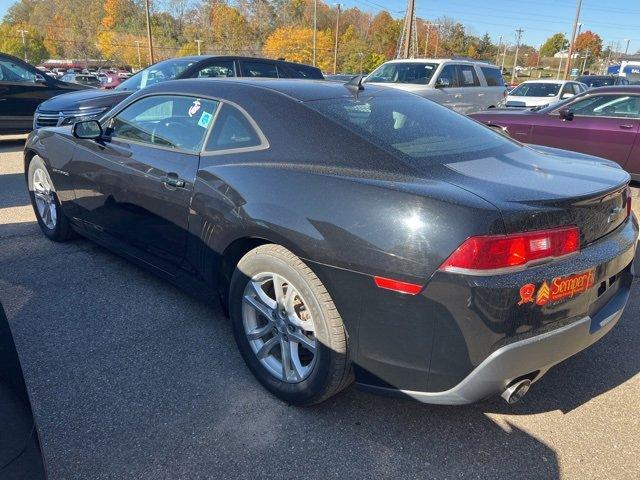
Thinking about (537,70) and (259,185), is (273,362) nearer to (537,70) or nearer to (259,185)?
(259,185)

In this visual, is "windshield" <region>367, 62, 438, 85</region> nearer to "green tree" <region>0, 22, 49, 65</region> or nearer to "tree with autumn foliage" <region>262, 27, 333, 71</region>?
"tree with autumn foliage" <region>262, 27, 333, 71</region>

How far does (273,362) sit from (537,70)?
97.3 m

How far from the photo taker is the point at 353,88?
3066mm

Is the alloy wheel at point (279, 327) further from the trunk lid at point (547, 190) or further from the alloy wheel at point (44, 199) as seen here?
the alloy wheel at point (44, 199)

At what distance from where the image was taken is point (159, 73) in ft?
27.9

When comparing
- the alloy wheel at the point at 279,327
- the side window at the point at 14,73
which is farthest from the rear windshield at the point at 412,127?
the side window at the point at 14,73

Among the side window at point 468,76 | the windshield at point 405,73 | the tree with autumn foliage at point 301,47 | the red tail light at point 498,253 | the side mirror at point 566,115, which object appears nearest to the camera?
the red tail light at point 498,253

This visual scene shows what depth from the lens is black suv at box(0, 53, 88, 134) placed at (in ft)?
31.7

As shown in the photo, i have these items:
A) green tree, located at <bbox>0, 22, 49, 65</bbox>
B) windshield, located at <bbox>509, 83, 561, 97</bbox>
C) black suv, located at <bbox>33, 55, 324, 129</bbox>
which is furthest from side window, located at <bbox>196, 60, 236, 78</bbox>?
green tree, located at <bbox>0, 22, 49, 65</bbox>

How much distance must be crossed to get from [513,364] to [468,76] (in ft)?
38.6

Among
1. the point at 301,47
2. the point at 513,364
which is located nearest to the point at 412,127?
the point at 513,364

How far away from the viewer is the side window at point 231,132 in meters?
2.68

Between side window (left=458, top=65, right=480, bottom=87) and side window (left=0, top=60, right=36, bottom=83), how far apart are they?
30.7ft

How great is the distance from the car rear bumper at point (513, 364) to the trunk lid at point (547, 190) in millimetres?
401
